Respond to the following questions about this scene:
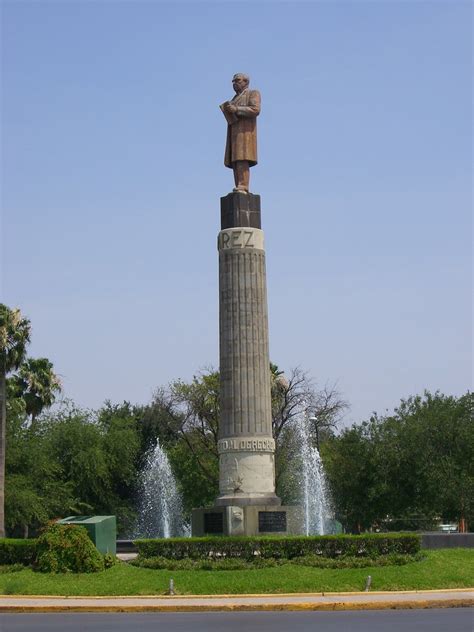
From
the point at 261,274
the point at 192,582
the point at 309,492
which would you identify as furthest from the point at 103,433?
the point at 192,582

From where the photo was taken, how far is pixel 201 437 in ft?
208

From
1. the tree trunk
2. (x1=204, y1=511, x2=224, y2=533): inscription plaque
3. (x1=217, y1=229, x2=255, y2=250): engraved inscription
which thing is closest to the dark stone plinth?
(x1=217, y1=229, x2=255, y2=250): engraved inscription

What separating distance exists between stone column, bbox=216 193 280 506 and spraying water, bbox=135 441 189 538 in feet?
95.6

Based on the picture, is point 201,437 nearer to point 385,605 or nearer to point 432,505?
point 432,505

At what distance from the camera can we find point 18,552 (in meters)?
30.1

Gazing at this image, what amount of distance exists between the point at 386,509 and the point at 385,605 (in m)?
30.1

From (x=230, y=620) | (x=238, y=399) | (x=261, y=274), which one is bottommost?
(x=230, y=620)

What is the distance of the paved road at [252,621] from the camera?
60.1 ft

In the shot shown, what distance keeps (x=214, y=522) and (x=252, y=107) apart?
13129mm

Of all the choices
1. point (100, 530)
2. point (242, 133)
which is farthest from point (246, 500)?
point (242, 133)

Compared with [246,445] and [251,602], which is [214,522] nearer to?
[246,445]

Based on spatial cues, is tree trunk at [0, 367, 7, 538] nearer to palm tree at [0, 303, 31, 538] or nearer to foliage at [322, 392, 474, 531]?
palm tree at [0, 303, 31, 538]

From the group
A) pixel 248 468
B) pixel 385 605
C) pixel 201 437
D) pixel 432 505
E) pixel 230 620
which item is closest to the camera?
pixel 230 620

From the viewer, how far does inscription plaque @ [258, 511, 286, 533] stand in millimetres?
31969
